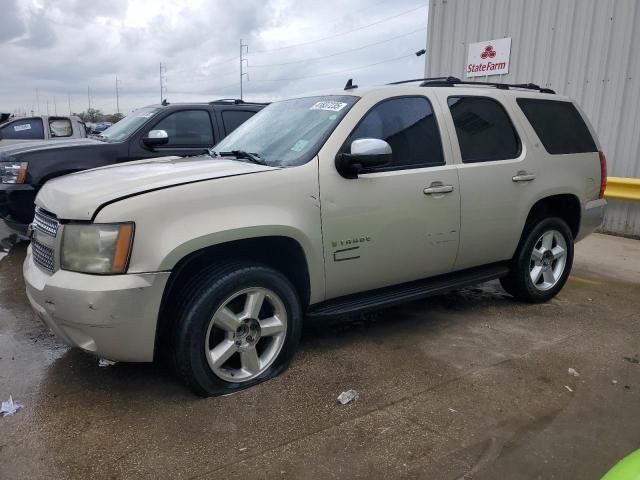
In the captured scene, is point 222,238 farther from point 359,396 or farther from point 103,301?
point 359,396

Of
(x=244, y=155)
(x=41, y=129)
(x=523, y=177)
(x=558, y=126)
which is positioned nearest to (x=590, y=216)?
(x=558, y=126)

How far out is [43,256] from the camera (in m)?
3.10

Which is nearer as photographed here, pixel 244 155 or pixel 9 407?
pixel 9 407

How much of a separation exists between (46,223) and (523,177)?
11.6ft

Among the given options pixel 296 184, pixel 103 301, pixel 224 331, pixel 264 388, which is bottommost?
pixel 264 388

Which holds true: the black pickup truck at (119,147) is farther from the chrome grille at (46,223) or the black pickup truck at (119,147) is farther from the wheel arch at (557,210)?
the wheel arch at (557,210)

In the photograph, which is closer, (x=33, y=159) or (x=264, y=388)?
(x=264, y=388)

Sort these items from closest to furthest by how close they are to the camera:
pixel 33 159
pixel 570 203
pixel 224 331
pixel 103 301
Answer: pixel 103 301 < pixel 224 331 < pixel 570 203 < pixel 33 159

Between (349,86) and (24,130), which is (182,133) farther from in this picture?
(24,130)

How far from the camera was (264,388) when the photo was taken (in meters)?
3.28

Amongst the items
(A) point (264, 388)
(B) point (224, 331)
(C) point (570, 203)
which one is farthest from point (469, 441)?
(C) point (570, 203)

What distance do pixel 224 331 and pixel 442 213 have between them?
179 centimetres

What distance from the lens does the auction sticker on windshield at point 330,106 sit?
145 inches

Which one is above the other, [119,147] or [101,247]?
[119,147]
